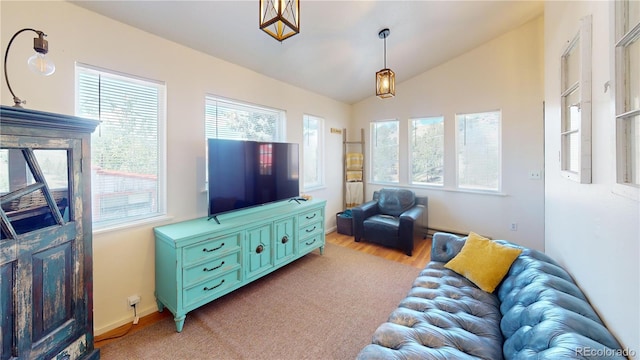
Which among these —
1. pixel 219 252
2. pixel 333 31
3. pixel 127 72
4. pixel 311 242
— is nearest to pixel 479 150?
pixel 333 31

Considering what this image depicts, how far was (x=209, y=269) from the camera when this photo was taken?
2.17 m

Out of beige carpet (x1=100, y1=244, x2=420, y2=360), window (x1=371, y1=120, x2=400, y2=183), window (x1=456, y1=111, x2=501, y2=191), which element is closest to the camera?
beige carpet (x1=100, y1=244, x2=420, y2=360)

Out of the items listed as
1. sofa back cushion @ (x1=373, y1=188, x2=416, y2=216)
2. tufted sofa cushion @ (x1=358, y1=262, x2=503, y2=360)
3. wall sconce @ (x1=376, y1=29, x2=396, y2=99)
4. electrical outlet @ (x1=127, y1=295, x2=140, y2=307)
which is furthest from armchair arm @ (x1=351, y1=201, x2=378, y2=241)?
electrical outlet @ (x1=127, y1=295, x2=140, y2=307)

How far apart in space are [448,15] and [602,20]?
214cm

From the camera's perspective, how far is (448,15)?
2865mm

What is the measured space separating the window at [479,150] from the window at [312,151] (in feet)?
7.67

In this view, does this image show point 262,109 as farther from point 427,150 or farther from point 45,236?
point 427,150

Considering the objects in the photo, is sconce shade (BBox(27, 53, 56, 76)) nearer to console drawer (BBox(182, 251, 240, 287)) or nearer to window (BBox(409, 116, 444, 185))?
console drawer (BBox(182, 251, 240, 287))

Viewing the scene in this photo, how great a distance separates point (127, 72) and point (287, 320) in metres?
2.52

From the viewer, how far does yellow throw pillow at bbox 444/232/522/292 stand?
1.80 metres

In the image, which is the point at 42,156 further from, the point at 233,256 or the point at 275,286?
the point at 275,286

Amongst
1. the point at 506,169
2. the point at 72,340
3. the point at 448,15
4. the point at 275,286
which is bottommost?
the point at 275,286

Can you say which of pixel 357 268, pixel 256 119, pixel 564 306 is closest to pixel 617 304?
pixel 564 306

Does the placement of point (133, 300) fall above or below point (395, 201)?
below
